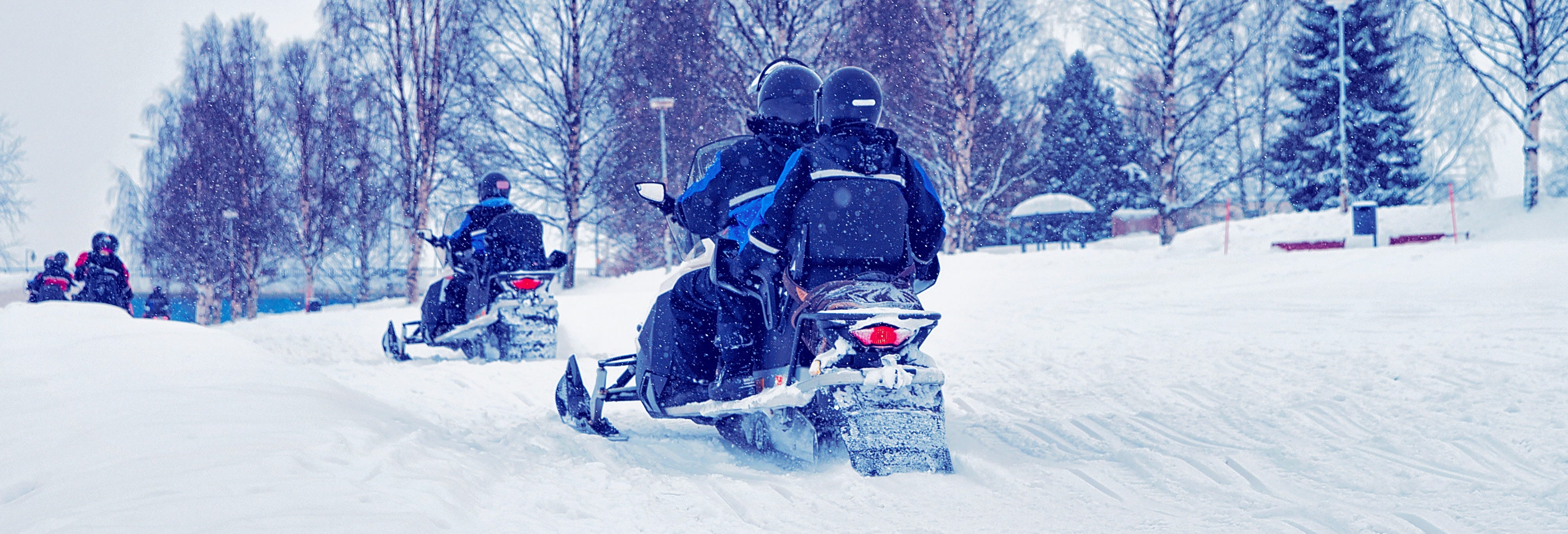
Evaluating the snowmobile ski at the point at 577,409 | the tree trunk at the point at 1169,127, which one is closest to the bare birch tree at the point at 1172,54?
the tree trunk at the point at 1169,127

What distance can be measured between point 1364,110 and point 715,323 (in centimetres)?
2929

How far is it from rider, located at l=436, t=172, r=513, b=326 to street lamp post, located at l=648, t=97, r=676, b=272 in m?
11.5

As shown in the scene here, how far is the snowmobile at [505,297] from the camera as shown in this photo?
8445 mm

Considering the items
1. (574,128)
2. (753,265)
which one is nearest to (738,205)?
(753,265)

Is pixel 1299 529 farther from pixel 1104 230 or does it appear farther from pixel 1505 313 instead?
pixel 1104 230

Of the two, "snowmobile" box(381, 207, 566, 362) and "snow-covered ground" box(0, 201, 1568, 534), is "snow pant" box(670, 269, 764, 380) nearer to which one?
"snow-covered ground" box(0, 201, 1568, 534)

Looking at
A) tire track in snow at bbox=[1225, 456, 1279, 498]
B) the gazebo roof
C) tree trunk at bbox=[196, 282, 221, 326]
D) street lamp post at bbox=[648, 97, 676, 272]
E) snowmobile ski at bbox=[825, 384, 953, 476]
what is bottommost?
tree trunk at bbox=[196, 282, 221, 326]

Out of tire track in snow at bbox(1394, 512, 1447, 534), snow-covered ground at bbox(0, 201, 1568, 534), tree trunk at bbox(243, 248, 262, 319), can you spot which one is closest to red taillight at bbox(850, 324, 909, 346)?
snow-covered ground at bbox(0, 201, 1568, 534)

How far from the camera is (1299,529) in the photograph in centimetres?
271

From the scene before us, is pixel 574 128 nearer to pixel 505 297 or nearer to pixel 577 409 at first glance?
pixel 505 297

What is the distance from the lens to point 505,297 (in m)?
8.48

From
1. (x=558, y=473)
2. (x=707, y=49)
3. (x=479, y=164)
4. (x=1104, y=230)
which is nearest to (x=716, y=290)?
(x=558, y=473)

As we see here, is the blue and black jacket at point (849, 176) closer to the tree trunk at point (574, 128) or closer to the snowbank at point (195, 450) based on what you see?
the snowbank at point (195, 450)

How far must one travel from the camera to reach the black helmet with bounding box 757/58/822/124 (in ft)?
13.7
